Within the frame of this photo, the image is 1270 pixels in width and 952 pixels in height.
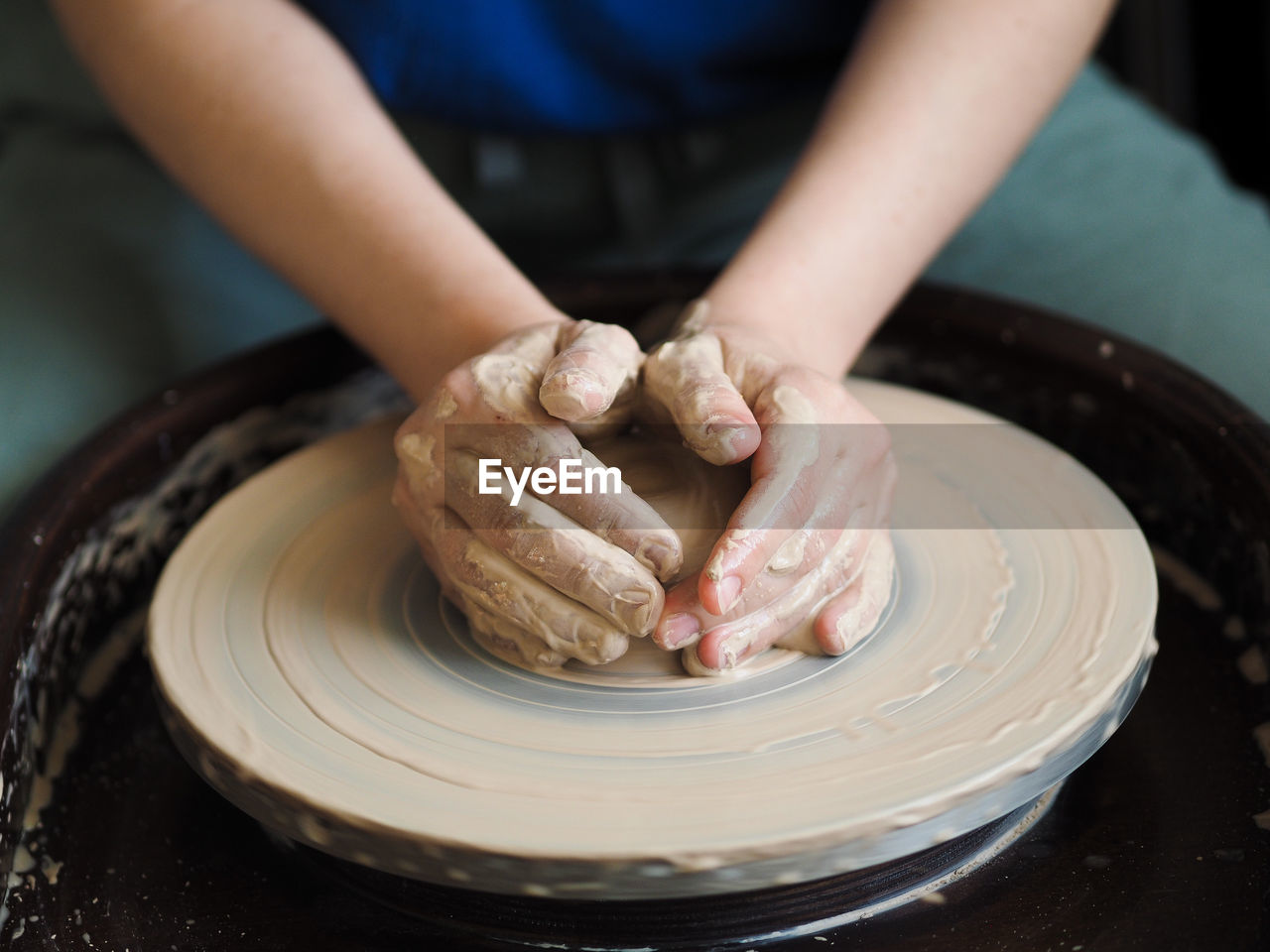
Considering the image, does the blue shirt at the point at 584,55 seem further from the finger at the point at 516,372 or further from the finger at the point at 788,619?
the finger at the point at 788,619

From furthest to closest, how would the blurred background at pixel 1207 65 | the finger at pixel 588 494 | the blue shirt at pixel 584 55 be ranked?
the blurred background at pixel 1207 65 < the blue shirt at pixel 584 55 < the finger at pixel 588 494

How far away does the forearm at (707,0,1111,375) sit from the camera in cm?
116

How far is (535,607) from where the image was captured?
0.88 metres

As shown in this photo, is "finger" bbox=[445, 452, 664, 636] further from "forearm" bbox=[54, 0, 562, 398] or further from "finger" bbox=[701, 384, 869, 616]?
"forearm" bbox=[54, 0, 562, 398]

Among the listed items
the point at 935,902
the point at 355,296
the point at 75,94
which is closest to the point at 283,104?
the point at 355,296

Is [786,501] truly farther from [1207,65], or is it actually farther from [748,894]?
[1207,65]

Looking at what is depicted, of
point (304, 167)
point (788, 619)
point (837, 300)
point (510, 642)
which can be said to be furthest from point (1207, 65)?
point (510, 642)

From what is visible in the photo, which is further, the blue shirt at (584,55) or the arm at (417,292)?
the blue shirt at (584,55)

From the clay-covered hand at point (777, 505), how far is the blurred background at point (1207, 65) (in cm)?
205

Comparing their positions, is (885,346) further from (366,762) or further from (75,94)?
(75,94)

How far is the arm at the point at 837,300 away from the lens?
0.87 m

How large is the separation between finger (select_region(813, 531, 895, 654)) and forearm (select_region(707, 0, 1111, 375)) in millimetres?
224

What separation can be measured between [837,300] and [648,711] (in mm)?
492

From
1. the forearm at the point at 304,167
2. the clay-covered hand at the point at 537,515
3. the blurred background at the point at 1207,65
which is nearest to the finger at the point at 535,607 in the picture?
the clay-covered hand at the point at 537,515
